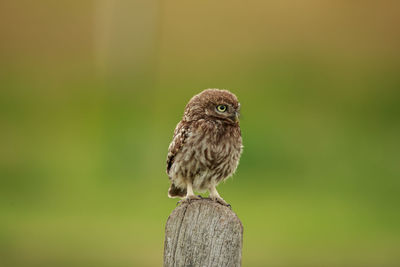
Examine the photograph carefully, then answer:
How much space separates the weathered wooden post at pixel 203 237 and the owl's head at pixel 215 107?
1.19 metres

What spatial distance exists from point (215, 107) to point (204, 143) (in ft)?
0.85

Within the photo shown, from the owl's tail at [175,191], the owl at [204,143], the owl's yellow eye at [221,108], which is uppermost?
the owl's yellow eye at [221,108]

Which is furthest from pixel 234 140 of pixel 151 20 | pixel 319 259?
pixel 151 20

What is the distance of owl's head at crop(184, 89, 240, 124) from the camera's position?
14.8 ft

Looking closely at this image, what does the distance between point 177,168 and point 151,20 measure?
10.3m

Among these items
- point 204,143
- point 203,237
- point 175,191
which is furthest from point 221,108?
point 203,237

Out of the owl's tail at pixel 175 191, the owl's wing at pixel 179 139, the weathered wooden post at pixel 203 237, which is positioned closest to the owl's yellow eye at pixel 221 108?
the owl's wing at pixel 179 139

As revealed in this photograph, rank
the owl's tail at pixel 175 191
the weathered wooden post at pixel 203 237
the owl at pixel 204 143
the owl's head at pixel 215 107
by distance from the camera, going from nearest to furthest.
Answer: the weathered wooden post at pixel 203 237 → the owl's head at pixel 215 107 → the owl at pixel 204 143 → the owl's tail at pixel 175 191

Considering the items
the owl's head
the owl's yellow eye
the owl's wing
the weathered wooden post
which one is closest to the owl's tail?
the owl's wing

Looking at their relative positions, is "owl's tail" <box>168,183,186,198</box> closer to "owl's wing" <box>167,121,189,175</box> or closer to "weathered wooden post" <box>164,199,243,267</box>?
"owl's wing" <box>167,121,189,175</box>

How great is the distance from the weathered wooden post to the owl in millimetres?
1173

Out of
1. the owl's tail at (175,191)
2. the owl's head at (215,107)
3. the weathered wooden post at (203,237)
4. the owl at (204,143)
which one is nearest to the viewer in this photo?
the weathered wooden post at (203,237)

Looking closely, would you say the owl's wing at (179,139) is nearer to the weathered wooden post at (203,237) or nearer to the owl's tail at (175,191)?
the owl's tail at (175,191)

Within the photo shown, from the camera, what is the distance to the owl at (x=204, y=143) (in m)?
4.62
